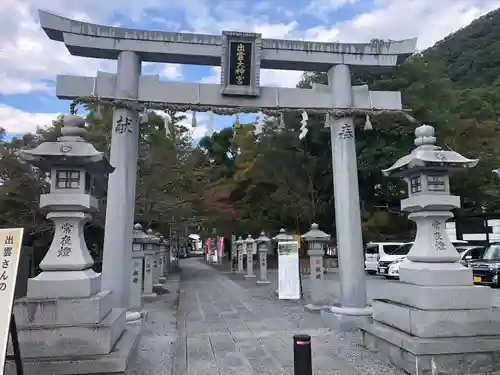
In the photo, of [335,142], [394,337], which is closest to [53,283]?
[394,337]

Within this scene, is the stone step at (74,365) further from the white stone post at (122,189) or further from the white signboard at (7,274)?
the white stone post at (122,189)

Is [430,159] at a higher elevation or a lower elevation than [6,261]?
higher

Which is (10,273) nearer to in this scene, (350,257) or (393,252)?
(350,257)

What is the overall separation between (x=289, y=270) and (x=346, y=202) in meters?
5.50

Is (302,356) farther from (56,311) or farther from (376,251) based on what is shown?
(376,251)

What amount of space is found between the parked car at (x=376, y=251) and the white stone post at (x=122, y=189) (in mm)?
16747

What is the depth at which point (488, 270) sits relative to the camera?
1540cm

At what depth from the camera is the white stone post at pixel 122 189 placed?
302 inches

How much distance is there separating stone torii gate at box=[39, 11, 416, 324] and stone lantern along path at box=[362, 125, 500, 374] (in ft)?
7.61

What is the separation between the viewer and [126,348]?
17.2 ft

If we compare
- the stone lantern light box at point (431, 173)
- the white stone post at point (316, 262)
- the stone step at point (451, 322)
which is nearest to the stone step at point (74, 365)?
the stone step at point (451, 322)

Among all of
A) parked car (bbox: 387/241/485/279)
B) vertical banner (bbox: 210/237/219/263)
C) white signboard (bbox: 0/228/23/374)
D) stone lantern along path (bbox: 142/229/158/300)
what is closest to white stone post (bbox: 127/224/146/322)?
stone lantern along path (bbox: 142/229/158/300)

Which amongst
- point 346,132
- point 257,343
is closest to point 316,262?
point 346,132

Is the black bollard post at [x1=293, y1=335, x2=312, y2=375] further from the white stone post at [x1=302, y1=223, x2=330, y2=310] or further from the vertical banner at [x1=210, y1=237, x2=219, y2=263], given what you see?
the vertical banner at [x1=210, y1=237, x2=219, y2=263]
